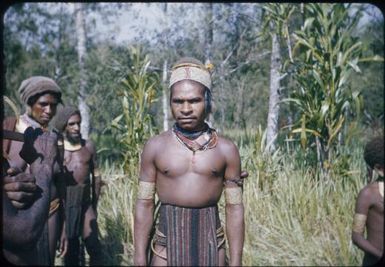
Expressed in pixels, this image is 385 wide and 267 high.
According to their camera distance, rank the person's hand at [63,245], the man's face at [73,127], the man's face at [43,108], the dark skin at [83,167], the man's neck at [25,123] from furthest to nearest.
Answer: the man's face at [73,127] → the dark skin at [83,167] → the person's hand at [63,245] → the man's face at [43,108] → the man's neck at [25,123]

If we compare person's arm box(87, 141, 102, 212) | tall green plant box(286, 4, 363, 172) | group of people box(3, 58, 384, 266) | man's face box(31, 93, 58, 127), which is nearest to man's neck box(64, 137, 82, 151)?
person's arm box(87, 141, 102, 212)

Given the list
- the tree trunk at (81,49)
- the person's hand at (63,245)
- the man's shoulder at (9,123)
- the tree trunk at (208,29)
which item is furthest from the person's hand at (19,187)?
the tree trunk at (81,49)

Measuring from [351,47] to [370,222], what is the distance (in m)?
2.62

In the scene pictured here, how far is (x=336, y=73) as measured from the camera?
14.2 feet

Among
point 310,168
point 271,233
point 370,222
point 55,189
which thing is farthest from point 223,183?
point 310,168

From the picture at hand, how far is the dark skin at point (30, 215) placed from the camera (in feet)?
6.42

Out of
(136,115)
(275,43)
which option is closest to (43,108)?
(136,115)

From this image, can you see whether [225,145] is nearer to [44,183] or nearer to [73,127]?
[44,183]

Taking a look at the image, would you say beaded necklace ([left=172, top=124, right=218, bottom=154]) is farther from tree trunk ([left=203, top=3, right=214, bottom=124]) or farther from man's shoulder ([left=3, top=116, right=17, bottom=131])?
tree trunk ([left=203, top=3, right=214, bottom=124])

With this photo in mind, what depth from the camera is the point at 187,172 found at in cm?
215

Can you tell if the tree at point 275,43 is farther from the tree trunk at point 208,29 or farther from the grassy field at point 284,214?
the tree trunk at point 208,29

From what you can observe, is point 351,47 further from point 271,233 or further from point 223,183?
point 223,183

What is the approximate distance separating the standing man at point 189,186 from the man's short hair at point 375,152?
734mm

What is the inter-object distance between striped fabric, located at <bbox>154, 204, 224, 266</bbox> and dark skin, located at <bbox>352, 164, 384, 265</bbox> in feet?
2.53
